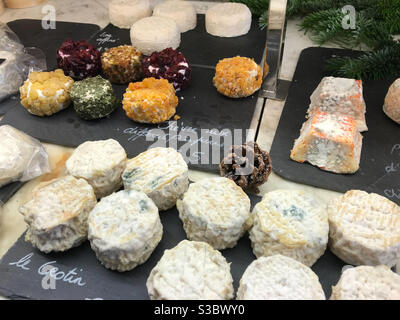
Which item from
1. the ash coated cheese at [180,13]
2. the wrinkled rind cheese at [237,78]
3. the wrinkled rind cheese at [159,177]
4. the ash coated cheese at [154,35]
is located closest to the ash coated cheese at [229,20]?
the ash coated cheese at [180,13]

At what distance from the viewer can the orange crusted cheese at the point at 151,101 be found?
1.69 metres

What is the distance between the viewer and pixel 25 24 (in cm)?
257

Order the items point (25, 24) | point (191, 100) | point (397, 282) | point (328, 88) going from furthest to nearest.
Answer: point (25, 24) → point (191, 100) → point (328, 88) → point (397, 282)

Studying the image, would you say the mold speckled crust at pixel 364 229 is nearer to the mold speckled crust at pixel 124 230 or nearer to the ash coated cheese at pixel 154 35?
the mold speckled crust at pixel 124 230

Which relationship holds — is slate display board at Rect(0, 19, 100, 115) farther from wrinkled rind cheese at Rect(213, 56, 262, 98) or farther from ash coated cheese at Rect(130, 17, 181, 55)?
wrinkled rind cheese at Rect(213, 56, 262, 98)

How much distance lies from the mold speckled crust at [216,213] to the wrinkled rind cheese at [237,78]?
72 centimetres

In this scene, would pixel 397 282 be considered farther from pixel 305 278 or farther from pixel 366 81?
pixel 366 81

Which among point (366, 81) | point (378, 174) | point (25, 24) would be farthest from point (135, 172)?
point (25, 24)

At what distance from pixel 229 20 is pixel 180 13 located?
308mm

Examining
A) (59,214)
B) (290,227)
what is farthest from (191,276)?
(59,214)

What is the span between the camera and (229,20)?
7.52ft

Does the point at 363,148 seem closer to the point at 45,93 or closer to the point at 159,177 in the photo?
the point at 159,177

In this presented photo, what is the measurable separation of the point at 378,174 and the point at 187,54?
4.08ft

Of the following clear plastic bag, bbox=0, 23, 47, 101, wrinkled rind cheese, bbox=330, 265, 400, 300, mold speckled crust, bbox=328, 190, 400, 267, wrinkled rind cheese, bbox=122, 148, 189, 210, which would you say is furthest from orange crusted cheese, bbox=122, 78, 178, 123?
wrinkled rind cheese, bbox=330, 265, 400, 300
